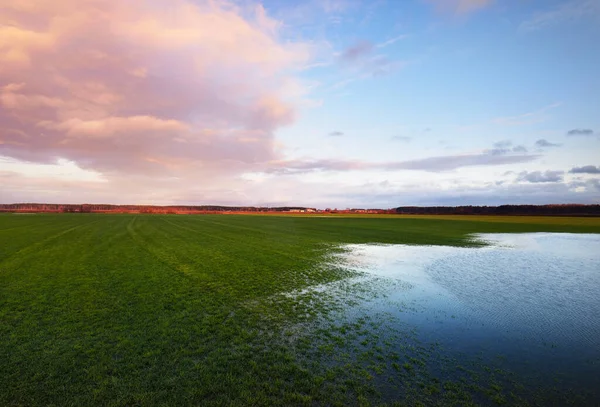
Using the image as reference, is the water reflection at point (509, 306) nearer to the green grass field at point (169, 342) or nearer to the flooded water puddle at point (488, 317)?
Result: the flooded water puddle at point (488, 317)

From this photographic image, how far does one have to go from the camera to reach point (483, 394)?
7.62m

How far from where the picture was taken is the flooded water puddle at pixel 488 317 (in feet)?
28.5

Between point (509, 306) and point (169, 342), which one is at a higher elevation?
point (169, 342)

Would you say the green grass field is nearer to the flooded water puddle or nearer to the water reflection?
the flooded water puddle

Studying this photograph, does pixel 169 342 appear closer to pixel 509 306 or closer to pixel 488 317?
pixel 488 317

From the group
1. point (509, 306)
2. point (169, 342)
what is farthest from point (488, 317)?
point (169, 342)

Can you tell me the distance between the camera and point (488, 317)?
1333 cm

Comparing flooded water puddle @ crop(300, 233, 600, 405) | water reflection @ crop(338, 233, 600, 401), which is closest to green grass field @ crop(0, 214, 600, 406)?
flooded water puddle @ crop(300, 233, 600, 405)

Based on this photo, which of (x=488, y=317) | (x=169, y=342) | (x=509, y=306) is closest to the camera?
(x=169, y=342)

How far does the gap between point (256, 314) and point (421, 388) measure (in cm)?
733

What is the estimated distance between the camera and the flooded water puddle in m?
8.70

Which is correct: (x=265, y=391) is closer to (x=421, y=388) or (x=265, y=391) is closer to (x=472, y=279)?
(x=421, y=388)

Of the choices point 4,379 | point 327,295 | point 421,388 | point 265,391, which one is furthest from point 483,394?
point 4,379

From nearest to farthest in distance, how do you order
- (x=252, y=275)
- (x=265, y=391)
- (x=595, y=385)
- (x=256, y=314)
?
1. (x=265, y=391)
2. (x=595, y=385)
3. (x=256, y=314)
4. (x=252, y=275)
